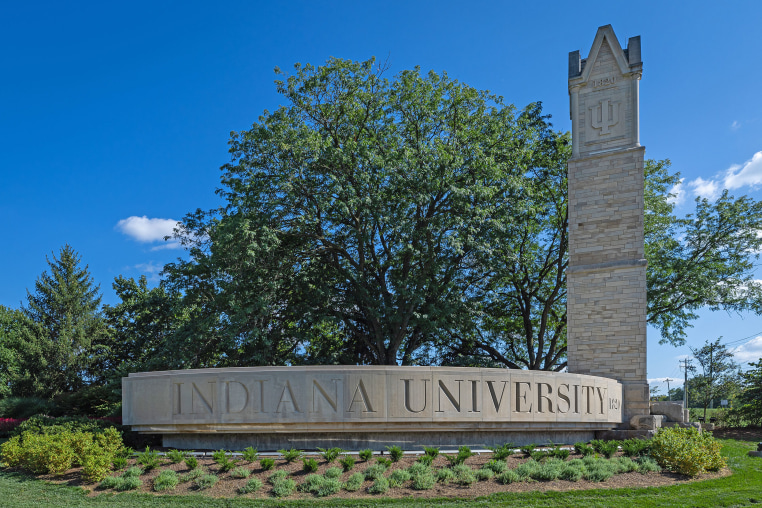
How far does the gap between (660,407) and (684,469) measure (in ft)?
22.4

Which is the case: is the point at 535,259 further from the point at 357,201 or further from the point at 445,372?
the point at 445,372

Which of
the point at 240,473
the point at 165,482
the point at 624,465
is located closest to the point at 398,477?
the point at 240,473

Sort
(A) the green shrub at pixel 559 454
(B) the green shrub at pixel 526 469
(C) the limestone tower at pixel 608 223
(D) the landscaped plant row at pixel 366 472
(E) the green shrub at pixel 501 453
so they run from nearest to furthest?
1. (D) the landscaped plant row at pixel 366 472
2. (B) the green shrub at pixel 526 469
3. (E) the green shrub at pixel 501 453
4. (A) the green shrub at pixel 559 454
5. (C) the limestone tower at pixel 608 223

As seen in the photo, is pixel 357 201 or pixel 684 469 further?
pixel 357 201

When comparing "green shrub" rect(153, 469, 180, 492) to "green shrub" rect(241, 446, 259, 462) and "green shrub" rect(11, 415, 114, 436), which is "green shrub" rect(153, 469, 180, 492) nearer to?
"green shrub" rect(241, 446, 259, 462)

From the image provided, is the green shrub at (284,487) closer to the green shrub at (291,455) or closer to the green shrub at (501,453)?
the green shrub at (291,455)

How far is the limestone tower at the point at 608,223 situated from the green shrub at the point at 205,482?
12163 millimetres

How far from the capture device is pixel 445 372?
12.7 m

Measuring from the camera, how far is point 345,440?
12.5 m

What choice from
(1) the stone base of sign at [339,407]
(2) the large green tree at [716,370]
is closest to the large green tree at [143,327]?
(1) the stone base of sign at [339,407]

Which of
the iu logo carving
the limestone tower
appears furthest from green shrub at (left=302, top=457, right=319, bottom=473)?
the iu logo carving

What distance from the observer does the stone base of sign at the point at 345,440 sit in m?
12.5

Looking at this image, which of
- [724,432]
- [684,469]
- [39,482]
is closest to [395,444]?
[684,469]

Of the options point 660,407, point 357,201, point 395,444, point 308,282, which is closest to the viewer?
point 395,444
